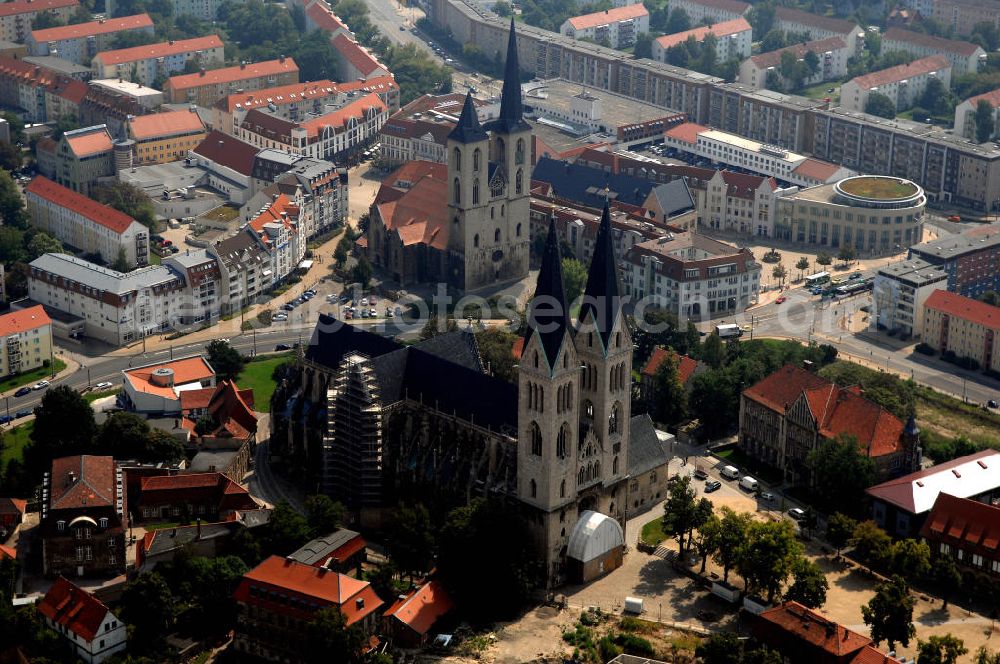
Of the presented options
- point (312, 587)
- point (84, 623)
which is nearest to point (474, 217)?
point (312, 587)

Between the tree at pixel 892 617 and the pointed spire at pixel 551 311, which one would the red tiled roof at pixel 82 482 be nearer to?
the pointed spire at pixel 551 311

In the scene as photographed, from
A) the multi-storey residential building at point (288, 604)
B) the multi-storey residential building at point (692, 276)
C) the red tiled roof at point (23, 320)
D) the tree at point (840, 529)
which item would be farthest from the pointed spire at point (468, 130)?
the multi-storey residential building at point (288, 604)

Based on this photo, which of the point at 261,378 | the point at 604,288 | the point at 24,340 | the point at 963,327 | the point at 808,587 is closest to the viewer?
the point at 808,587

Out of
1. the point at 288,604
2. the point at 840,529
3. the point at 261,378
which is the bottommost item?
the point at 261,378

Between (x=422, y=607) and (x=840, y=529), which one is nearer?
(x=422, y=607)

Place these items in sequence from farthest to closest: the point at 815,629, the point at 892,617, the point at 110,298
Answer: the point at 110,298 → the point at 892,617 → the point at 815,629

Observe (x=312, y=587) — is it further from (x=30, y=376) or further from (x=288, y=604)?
(x=30, y=376)

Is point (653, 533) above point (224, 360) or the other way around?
the other way around
